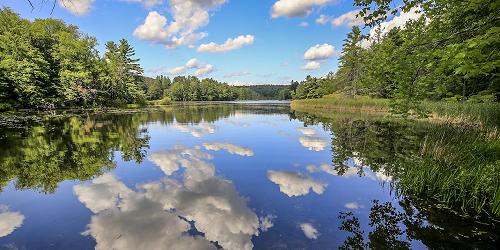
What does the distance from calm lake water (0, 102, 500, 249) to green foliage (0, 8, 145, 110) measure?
93.4 ft

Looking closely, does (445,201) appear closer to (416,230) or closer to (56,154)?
(416,230)

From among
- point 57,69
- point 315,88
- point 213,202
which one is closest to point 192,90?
point 315,88

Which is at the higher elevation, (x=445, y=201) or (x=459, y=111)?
(x=459, y=111)

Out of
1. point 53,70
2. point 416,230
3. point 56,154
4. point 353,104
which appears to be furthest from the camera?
point 53,70

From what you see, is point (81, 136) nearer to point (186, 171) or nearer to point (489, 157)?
point (186, 171)

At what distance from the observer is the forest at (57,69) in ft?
124

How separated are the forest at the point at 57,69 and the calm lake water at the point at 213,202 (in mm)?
28638

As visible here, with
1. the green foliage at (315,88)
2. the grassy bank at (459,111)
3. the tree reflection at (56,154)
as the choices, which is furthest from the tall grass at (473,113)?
the green foliage at (315,88)

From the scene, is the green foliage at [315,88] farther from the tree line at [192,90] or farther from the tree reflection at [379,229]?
the tree reflection at [379,229]

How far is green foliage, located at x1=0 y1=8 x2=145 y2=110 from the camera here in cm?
3756

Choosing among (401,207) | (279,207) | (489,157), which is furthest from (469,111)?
(279,207)

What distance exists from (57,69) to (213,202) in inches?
1909

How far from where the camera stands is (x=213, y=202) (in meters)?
7.94

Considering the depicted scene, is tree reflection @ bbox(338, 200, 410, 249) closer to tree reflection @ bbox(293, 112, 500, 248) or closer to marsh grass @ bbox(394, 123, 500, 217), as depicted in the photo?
tree reflection @ bbox(293, 112, 500, 248)
